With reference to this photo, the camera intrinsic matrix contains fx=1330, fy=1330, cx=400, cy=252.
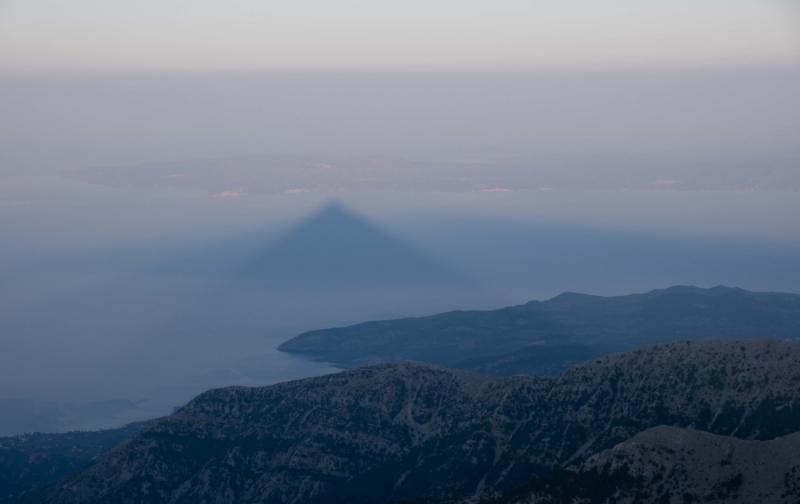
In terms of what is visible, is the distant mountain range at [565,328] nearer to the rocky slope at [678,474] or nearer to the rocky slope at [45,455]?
the rocky slope at [45,455]

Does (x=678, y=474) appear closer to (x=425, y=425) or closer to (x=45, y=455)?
(x=425, y=425)

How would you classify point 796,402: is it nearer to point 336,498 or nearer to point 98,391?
point 336,498

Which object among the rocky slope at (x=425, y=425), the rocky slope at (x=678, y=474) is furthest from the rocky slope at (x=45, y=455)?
the rocky slope at (x=678, y=474)

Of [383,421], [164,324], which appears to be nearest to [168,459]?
[383,421]

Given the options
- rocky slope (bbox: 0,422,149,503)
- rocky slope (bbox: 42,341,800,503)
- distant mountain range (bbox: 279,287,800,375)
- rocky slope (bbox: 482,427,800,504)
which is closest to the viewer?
rocky slope (bbox: 482,427,800,504)

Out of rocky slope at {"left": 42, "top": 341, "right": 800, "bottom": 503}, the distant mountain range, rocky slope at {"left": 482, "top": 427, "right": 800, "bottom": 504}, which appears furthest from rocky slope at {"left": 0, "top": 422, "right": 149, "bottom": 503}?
rocky slope at {"left": 482, "top": 427, "right": 800, "bottom": 504}

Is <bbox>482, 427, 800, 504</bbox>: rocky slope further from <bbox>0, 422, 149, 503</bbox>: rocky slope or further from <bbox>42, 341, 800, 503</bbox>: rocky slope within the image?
<bbox>0, 422, 149, 503</bbox>: rocky slope
